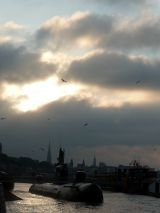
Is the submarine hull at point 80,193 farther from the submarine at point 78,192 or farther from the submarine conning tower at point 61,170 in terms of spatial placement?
the submarine conning tower at point 61,170

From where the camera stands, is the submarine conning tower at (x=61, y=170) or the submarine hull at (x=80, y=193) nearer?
the submarine hull at (x=80, y=193)

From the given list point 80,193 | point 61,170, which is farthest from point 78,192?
point 61,170

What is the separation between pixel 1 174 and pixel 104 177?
197ft

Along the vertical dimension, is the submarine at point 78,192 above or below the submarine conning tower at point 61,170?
below

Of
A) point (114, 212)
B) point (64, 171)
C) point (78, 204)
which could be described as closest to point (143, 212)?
point (114, 212)

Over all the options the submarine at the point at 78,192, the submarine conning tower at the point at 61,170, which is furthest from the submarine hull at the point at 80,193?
the submarine conning tower at the point at 61,170

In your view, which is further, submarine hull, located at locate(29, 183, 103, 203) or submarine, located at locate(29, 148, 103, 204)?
submarine, located at locate(29, 148, 103, 204)

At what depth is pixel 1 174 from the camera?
94.4m

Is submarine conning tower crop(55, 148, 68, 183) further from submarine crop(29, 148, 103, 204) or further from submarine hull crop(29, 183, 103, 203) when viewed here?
submarine hull crop(29, 183, 103, 203)

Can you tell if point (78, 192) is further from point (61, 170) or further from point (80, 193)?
point (61, 170)

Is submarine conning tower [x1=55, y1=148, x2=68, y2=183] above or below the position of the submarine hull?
above

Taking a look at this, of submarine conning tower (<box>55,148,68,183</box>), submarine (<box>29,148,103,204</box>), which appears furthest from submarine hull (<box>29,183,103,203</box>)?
submarine conning tower (<box>55,148,68,183</box>)

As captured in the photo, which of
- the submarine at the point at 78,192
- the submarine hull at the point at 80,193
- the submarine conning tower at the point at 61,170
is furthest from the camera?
the submarine conning tower at the point at 61,170

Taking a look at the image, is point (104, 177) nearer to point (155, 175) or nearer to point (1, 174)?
point (155, 175)
